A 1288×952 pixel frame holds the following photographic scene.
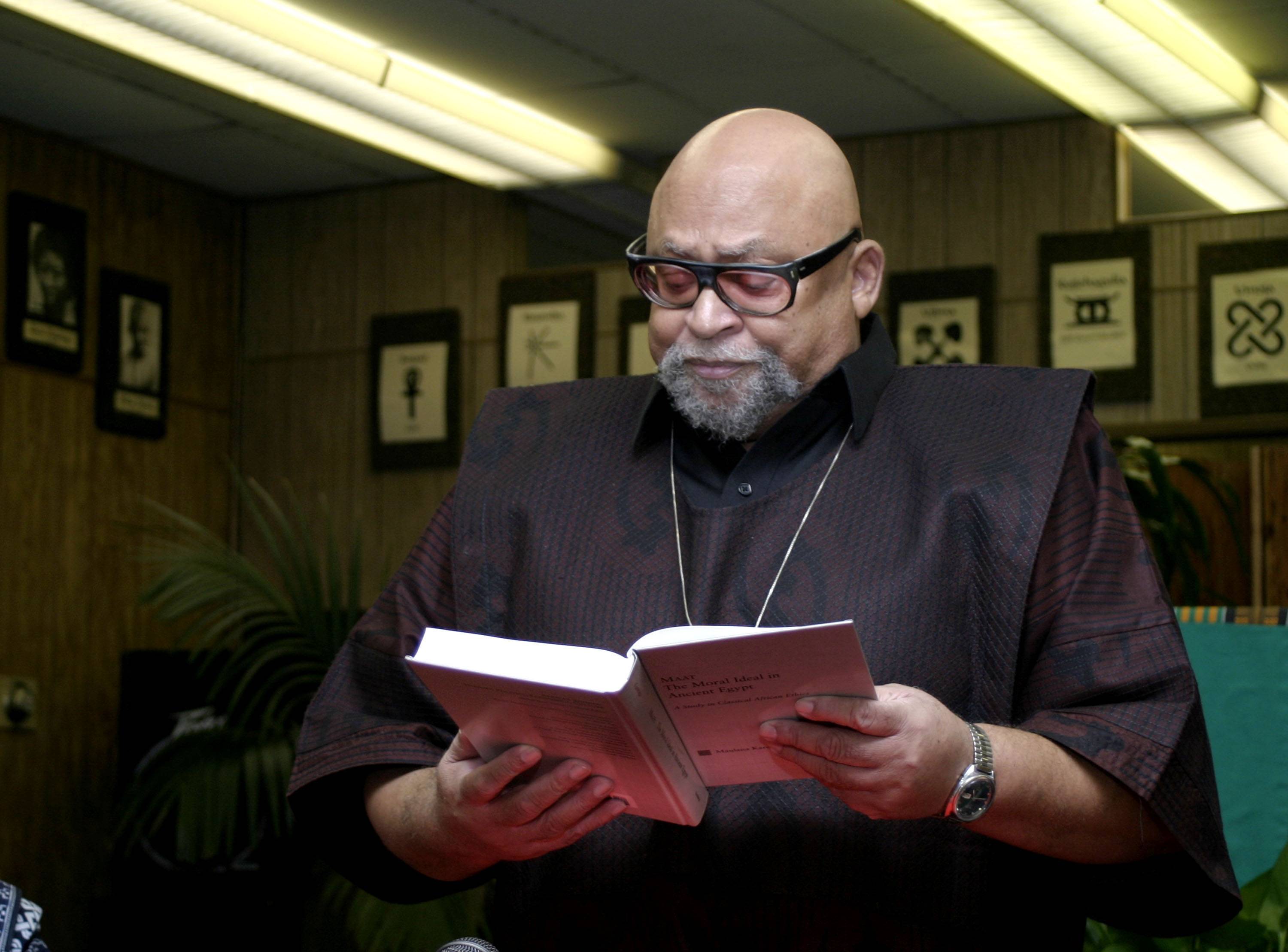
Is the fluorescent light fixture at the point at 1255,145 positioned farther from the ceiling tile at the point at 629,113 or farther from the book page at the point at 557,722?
the book page at the point at 557,722

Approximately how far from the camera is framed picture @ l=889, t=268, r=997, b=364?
5047 millimetres

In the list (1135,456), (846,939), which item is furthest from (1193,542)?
(846,939)

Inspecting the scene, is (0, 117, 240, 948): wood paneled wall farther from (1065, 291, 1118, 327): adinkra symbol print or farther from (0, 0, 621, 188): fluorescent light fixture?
(1065, 291, 1118, 327): adinkra symbol print

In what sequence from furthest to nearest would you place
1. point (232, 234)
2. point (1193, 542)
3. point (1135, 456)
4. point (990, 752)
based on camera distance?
point (232, 234) < point (1135, 456) < point (1193, 542) < point (990, 752)

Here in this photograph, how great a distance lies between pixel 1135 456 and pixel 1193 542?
1.40 feet

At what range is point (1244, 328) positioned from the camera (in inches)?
186

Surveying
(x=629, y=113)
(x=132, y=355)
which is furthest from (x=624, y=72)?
(x=132, y=355)

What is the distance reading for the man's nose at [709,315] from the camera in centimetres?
157

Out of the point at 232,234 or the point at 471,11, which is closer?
the point at 471,11

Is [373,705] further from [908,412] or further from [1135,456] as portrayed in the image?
[1135,456]

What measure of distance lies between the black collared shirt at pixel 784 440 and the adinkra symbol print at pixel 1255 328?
11.2ft

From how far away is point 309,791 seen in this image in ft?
5.03

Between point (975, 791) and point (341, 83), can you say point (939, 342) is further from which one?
point (975, 791)

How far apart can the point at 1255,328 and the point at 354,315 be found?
3.22 meters
